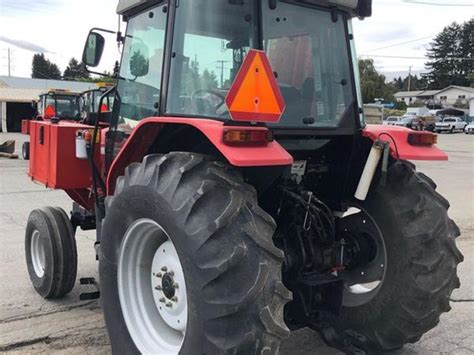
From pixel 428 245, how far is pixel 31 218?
11.8 feet

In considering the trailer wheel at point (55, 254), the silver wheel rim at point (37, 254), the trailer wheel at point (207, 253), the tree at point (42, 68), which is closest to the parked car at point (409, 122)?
the silver wheel rim at point (37, 254)

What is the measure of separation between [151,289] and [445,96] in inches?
3977

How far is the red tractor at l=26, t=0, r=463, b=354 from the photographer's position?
2.54 metres

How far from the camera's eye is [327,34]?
3.55 meters

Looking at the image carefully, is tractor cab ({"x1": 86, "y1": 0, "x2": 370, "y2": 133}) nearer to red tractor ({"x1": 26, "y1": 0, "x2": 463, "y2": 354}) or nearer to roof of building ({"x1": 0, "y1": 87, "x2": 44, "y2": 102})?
red tractor ({"x1": 26, "y1": 0, "x2": 463, "y2": 354})

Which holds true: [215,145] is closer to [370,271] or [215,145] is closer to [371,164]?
[371,164]

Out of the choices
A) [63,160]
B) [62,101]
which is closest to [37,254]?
[63,160]

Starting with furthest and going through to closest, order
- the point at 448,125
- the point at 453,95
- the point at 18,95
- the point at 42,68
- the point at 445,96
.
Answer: the point at 42,68
the point at 445,96
the point at 453,95
the point at 448,125
the point at 18,95

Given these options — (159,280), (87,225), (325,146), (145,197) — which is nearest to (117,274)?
(159,280)

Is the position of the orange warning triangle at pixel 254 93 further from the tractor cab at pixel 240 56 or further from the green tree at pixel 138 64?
the green tree at pixel 138 64

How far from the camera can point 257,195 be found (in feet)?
10.2

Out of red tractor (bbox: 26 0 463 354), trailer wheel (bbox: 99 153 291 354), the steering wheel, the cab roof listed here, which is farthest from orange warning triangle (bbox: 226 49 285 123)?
the cab roof

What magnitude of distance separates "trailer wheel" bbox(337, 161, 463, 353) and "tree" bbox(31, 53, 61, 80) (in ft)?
333

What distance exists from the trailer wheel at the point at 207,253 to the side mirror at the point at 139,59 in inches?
37.6
